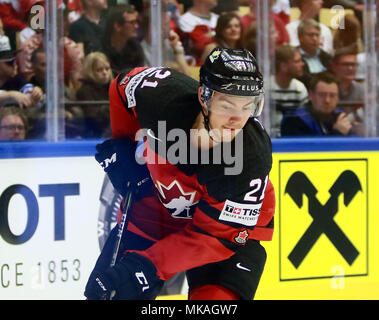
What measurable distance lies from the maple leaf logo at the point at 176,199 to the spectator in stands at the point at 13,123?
32.5 inches

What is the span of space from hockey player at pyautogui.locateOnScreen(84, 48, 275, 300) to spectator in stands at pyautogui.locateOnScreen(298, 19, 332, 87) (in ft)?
3.96

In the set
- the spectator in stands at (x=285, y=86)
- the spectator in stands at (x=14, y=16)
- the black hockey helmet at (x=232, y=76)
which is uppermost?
the spectator in stands at (x=14, y=16)

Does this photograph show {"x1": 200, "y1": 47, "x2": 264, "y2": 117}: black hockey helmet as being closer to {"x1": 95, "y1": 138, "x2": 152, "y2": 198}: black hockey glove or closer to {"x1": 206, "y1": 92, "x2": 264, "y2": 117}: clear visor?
{"x1": 206, "y1": 92, "x2": 264, "y2": 117}: clear visor

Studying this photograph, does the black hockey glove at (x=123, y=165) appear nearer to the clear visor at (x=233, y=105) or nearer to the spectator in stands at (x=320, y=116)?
the clear visor at (x=233, y=105)

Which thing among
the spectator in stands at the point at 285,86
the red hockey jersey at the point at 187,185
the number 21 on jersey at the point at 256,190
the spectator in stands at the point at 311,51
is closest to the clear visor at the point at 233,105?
the red hockey jersey at the point at 187,185

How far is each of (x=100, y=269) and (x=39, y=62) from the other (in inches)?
40.0

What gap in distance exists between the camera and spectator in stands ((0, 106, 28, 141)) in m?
3.31

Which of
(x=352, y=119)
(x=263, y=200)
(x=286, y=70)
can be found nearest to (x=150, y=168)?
(x=263, y=200)

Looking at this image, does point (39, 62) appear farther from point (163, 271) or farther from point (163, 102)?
point (163, 271)

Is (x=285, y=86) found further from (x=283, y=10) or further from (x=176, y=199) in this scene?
(x=176, y=199)

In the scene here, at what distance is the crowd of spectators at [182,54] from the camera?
3.37 m

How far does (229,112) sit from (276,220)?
4.50 ft

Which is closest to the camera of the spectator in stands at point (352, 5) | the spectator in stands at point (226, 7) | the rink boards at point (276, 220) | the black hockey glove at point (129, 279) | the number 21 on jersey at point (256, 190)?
the number 21 on jersey at point (256, 190)

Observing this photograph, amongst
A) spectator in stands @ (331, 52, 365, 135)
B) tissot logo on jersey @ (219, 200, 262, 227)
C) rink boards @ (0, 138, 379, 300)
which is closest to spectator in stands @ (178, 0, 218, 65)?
rink boards @ (0, 138, 379, 300)
